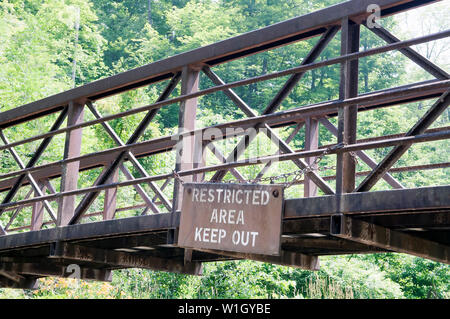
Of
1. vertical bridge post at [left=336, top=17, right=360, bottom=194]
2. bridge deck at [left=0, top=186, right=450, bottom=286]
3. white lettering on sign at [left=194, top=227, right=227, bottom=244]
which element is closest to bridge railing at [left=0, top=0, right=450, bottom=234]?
vertical bridge post at [left=336, top=17, right=360, bottom=194]

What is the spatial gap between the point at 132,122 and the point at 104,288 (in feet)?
28.8

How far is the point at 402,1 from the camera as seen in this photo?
17.6 ft

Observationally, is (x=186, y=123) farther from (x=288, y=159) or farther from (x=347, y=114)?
(x=347, y=114)

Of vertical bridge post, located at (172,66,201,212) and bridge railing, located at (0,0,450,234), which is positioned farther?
vertical bridge post, located at (172,66,201,212)

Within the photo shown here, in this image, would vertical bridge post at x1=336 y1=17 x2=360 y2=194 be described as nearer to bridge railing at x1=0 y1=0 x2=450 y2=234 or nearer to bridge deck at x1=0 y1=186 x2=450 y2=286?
bridge railing at x1=0 y1=0 x2=450 y2=234

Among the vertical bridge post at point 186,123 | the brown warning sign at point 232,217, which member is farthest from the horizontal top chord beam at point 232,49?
the brown warning sign at point 232,217

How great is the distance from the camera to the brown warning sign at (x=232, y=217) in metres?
5.54

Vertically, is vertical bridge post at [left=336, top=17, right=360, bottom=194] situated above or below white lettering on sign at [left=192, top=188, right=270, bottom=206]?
above

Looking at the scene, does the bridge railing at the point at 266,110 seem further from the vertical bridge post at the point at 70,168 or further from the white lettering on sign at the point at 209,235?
the white lettering on sign at the point at 209,235

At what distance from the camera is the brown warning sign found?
5539mm

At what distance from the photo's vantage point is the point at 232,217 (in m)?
5.72

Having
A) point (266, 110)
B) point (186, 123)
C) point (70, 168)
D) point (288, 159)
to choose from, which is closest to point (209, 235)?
point (288, 159)
